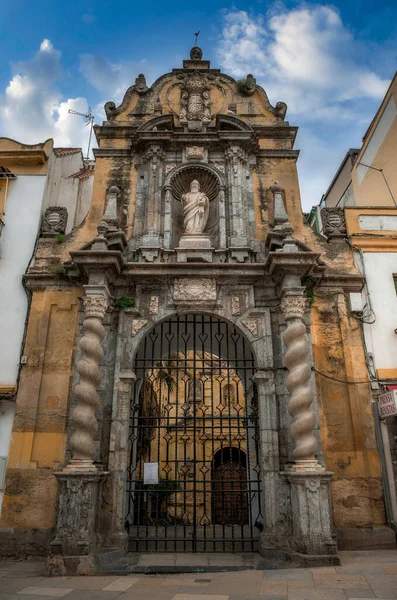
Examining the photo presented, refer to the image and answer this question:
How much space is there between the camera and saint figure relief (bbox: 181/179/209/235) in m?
9.97

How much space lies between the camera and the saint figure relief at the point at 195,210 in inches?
392

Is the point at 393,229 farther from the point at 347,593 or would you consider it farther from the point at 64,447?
the point at 64,447

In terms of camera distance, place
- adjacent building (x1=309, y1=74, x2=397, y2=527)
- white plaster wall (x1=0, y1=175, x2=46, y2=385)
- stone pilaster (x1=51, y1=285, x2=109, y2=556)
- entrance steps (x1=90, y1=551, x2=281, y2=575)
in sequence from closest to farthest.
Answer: entrance steps (x1=90, y1=551, x2=281, y2=575)
stone pilaster (x1=51, y1=285, x2=109, y2=556)
adjacent building (x1=309, y1=74, x2=397, y2=527)
white plaster wall (x1=0, y1=175, x2=46, y2=385)

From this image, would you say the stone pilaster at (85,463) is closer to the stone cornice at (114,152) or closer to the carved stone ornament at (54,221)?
the carved stone ornament at (54,221)

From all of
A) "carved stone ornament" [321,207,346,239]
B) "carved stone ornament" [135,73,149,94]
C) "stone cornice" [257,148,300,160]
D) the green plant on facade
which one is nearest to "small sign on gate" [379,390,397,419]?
the green plant on facade

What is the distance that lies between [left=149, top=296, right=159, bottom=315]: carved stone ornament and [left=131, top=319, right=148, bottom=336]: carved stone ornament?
0.23 metres

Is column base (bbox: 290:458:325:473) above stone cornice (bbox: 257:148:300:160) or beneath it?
beneath

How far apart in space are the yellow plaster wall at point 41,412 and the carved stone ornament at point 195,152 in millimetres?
4251

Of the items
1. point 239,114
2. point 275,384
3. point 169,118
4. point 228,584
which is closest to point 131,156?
point 169,118

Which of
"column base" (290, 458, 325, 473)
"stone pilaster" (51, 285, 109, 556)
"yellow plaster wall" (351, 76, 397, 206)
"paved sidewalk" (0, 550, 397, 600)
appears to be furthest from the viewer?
"yellow plaster wall" (351, 76, 397, 206)

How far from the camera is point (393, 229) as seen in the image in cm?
1039

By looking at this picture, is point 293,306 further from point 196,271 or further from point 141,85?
point 141,85

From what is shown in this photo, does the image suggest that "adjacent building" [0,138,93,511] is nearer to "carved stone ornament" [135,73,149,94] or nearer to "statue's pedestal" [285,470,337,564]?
"carved stone ornament" [135,73,149,94]

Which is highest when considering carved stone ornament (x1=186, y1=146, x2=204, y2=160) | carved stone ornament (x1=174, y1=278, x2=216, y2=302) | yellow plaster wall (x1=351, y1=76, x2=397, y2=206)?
yellow plaster wall (x1=351, y1=76, x2=397, y2=206)
